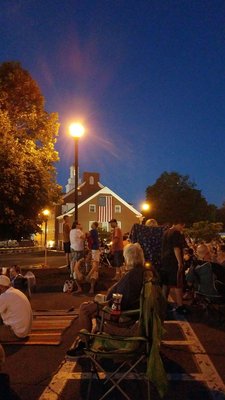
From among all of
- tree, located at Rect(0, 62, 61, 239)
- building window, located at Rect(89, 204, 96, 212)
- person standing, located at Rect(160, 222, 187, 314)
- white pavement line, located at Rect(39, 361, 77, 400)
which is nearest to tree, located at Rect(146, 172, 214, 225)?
building window, located at Rect(89, 204, 96, 212)

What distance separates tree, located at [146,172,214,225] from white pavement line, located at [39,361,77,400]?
51.0 meters

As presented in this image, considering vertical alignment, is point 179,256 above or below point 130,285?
above

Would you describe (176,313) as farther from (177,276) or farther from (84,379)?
(84,379)

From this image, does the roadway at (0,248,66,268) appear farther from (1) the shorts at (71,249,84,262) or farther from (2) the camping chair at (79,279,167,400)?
(2) the camping chair at (79,279,167,400)

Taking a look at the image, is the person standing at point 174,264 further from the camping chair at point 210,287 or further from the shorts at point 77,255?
the shorts at point 77,255

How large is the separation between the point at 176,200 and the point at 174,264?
1984 inches

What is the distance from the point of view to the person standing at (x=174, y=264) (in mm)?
8836

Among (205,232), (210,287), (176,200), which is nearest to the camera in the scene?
(210,287)

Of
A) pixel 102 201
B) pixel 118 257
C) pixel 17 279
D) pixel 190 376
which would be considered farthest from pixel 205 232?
pixel 102 201

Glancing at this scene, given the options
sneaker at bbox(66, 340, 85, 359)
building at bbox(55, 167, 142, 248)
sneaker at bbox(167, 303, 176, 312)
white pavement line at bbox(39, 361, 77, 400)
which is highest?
building at bbox(55, 167, 142, 248)

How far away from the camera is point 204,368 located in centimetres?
554

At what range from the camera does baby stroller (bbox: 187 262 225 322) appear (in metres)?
8.59

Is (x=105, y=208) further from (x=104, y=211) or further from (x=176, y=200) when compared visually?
(x=176, y=200)

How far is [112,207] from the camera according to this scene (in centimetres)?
5275
